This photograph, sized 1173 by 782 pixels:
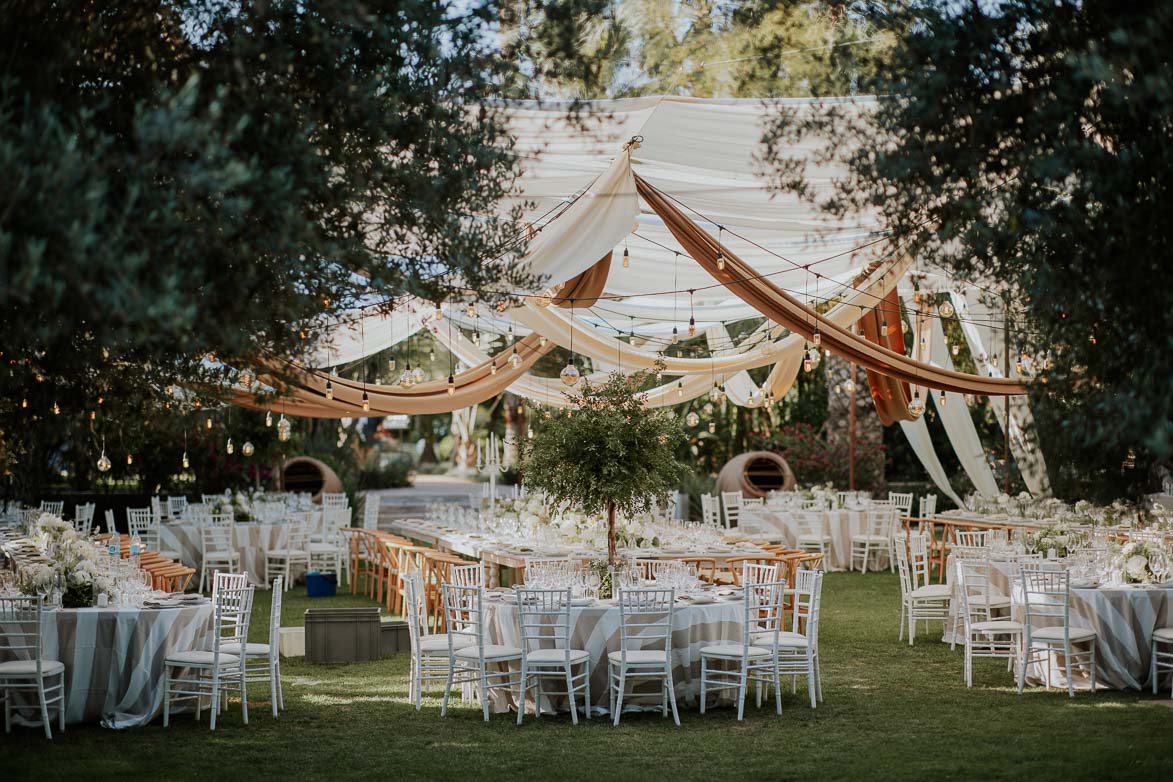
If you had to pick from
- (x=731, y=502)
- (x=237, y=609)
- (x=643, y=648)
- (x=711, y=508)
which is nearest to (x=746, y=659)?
(x=643, y=648)

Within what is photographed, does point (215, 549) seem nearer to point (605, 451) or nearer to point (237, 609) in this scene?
point (237, 609)

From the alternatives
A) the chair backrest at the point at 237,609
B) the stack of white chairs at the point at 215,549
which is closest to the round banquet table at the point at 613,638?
the chair backrest at the point at 237,609

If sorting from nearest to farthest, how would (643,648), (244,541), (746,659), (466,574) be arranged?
(746,659)
(643,648)
(466,574)
(244,541)

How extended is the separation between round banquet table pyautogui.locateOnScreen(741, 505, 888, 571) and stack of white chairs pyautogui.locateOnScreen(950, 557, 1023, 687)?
5885 millimetres

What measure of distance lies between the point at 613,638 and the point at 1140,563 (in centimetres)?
385

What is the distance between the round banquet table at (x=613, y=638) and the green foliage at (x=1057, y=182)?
3303 mm

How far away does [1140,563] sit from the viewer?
8.37 metres

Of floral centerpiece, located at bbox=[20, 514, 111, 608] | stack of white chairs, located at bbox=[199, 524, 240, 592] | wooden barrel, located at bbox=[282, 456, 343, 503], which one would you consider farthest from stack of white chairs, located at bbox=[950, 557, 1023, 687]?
wooden barrel, located at bbox=[282, 456, 343, 503]

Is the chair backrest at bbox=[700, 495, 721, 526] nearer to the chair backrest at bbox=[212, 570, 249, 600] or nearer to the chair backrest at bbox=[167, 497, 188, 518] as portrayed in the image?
the chair backrest at bbox=[167, 497, 188, 518]

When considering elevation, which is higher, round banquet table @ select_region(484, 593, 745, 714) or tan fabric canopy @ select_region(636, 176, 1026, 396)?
tan fabric canopy @ select_region(636, 176, 1026, 396)

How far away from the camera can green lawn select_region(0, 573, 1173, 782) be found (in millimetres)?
6191

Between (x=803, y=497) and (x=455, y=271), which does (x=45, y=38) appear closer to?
(x=455, y=271)

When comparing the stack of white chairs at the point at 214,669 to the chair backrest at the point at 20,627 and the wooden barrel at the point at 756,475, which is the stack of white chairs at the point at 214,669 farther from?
the wooden barrel at the point at 756,475

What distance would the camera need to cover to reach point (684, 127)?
764cm
